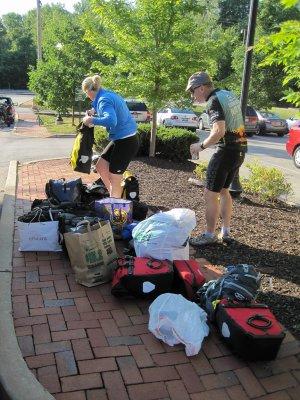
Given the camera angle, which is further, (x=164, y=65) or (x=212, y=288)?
(x=164, y=65)

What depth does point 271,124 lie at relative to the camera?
22.4 metres

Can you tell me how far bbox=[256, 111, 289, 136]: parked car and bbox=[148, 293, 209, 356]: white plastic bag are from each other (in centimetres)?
2049

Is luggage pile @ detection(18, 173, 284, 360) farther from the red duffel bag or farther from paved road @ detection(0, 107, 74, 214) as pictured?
paved road @ detection(0, 107, 74, 214)

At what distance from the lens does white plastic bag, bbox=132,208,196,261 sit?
12.9 feet

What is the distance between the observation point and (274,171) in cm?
707

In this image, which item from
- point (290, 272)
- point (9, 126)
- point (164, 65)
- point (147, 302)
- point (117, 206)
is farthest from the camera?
point (9, 126)

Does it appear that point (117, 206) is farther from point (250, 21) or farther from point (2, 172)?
point (2, 172)

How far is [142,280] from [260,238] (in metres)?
2.15

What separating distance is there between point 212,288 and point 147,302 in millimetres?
578

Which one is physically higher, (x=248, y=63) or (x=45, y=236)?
(x=248, y=63)

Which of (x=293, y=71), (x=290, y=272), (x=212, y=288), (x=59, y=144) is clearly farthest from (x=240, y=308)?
(x=59, y=144)

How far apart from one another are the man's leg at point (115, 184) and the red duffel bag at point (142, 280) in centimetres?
194

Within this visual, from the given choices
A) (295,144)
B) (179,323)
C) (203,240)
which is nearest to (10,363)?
(179,323)

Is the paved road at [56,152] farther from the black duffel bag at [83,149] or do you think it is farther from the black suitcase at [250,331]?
the black suitcase at [250,331]
